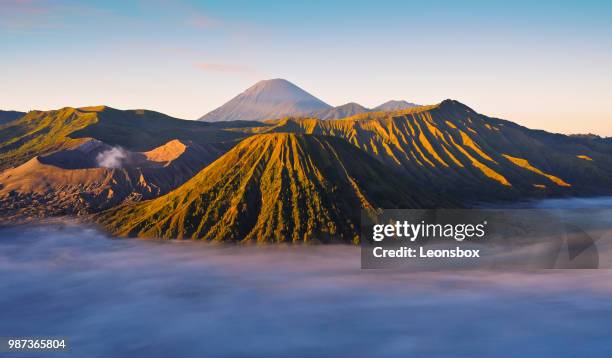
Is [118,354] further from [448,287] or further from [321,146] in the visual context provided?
[321,146]

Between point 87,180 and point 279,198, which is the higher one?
point 87,180

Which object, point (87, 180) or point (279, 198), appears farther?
point (87, 180)

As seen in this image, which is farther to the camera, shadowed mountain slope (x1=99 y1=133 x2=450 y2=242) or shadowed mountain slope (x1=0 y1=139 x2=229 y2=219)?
shadowed mountain slope (x1=0 y1=139 x2=229 y2=219)

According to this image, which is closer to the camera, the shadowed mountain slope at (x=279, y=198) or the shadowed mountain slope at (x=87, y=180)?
the shadowed mountain slope at (x=279, y=198)
